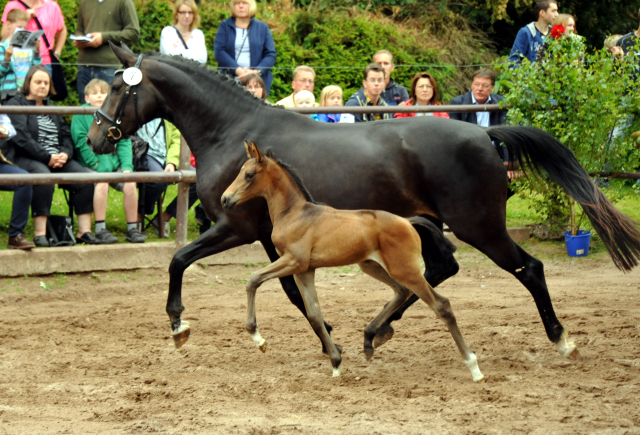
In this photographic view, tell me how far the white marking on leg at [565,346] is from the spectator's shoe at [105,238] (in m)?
4.52

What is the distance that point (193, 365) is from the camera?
15.5 feet

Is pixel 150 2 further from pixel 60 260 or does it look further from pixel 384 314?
pixel 384 314

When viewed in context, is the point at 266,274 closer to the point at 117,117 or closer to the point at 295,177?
the point at 295,177

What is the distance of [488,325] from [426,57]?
737 cm

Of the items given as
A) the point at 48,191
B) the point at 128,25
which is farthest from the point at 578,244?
the point at 128,25

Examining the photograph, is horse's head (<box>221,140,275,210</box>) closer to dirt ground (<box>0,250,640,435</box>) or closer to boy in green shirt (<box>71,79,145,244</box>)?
dirt ground (<box>0,250,640,435</box>)

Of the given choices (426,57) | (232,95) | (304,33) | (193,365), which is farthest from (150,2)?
(193,365)

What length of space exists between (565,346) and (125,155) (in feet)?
15.7

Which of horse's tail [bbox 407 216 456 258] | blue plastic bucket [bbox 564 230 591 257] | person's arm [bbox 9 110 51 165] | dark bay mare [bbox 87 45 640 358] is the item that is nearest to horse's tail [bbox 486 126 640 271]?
dark bay mare [bbox 87 45 640 358]

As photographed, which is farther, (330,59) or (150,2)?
(330,59)

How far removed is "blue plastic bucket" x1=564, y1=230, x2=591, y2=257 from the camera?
786 cm

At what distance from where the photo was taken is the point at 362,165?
4.74 m

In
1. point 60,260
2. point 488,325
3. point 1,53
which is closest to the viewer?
point 488,325

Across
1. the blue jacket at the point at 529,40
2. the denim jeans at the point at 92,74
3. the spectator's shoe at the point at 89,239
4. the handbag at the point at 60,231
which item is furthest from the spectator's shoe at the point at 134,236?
the blue jacket at the point at 529,40
